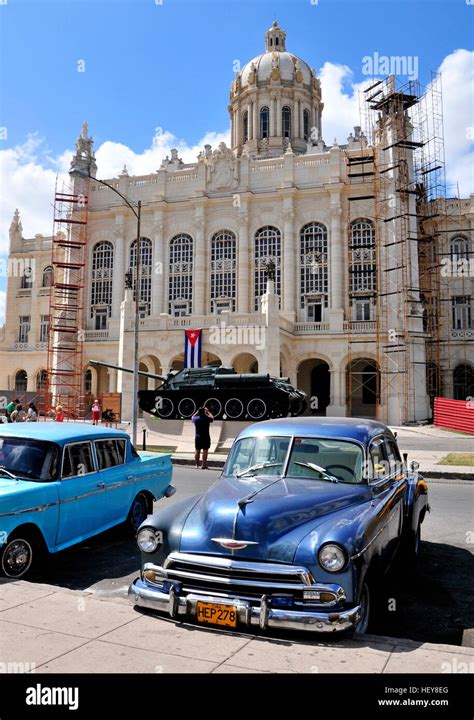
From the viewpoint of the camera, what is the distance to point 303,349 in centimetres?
3866

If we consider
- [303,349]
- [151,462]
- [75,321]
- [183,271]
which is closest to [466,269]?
[303,349]

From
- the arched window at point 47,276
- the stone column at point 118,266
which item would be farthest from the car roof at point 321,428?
the arched window at point 47,276

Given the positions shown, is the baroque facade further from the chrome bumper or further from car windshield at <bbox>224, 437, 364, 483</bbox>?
the chrome bumper

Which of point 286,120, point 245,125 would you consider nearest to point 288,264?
point 286,120

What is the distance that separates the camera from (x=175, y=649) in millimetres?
3961

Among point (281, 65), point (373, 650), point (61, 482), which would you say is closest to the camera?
point (373, 650)

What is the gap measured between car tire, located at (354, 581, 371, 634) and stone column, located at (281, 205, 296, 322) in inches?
1422

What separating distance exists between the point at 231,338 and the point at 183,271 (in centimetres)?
1174

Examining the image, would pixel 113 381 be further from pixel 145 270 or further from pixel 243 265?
pixel 243 265

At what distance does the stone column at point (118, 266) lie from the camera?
44781mm

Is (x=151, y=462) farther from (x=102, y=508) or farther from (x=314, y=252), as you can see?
(x=314, y=252)

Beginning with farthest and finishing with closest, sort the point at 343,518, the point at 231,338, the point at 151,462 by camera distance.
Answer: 1. the point at 231,338
2. the point at 151,462
3. the point at 343,518

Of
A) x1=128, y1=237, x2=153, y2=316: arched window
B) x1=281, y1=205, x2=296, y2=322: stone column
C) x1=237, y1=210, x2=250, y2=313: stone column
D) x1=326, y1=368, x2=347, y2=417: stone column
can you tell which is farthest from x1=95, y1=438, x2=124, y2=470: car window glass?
x1=128, y1=237, x2=153, y2=316: arched window

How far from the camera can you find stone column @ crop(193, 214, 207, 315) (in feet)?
139
